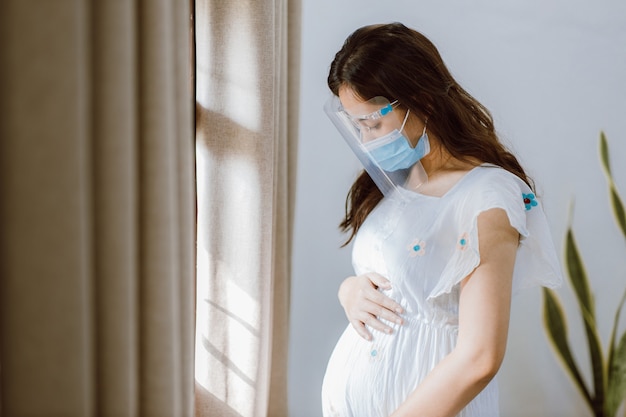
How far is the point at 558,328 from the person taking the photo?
2480 millimetres

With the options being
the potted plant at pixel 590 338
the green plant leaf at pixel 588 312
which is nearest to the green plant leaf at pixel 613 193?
the potted plant at pixel 590 338

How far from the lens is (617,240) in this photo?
254cm

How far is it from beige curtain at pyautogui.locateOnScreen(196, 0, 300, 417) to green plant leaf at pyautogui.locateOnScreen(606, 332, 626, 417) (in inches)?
62.0

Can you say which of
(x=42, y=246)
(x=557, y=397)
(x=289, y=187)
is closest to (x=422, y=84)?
(x=289, y=187)

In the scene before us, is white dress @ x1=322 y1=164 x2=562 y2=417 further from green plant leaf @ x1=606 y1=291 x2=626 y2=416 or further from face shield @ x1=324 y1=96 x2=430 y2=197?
green plant leaf @ x1=606 y1=291 x2=626 y2=416

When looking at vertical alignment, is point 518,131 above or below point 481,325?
above

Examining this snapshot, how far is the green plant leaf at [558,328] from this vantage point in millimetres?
2477

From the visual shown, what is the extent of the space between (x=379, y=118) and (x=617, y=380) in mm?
1722

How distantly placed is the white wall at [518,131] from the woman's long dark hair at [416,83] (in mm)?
939

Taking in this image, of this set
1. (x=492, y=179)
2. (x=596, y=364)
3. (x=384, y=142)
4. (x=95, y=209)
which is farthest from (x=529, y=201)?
(x=596, y=364)

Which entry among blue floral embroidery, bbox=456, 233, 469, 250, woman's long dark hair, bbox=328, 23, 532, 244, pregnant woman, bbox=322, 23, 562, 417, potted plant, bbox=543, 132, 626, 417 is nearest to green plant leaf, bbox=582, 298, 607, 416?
potted plant, bbox=543, 132, 626, 417

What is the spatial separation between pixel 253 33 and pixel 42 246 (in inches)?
45.6

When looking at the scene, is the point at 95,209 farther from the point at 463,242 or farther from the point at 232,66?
the point at 232,66

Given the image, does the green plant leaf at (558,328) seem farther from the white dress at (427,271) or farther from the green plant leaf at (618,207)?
the white dress at (427,271)
